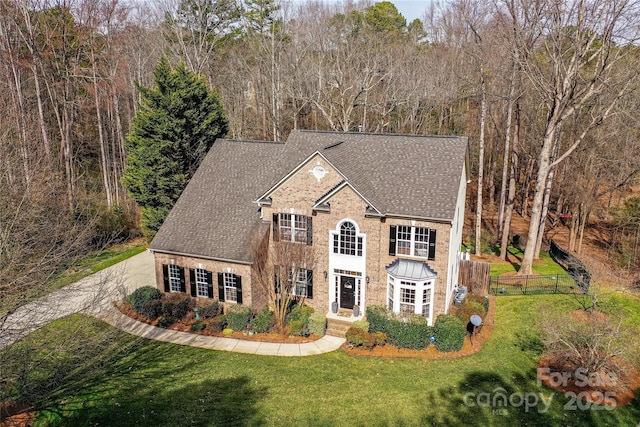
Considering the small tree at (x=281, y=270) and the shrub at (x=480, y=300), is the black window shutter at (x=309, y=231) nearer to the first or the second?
the small tree at (x=281, y=270)

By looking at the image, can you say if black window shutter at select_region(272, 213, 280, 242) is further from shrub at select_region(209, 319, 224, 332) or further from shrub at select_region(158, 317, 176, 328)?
shrub at select_region(158, 317, 176, 328)

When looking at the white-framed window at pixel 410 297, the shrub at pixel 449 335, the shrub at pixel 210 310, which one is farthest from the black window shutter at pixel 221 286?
the shrub at pixel 449 335

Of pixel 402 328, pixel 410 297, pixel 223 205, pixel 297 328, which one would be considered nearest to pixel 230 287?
pixel 297 328

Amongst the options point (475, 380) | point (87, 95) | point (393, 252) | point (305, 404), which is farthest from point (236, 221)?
point (87, 95)

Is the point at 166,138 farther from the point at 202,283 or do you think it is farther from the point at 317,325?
the point at 317,325

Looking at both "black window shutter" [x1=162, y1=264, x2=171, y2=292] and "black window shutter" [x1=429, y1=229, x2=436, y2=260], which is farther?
"black window shutter" [x1=162, y1=264, x2=171, y2=292]

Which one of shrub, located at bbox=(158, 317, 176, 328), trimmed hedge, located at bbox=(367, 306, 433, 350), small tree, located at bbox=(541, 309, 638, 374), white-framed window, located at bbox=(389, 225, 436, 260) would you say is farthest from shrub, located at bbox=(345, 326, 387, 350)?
shrub, located at bbox=(158, 317, 176, 328)
